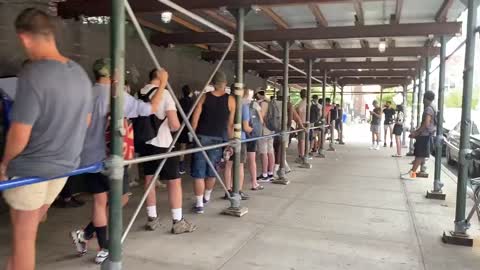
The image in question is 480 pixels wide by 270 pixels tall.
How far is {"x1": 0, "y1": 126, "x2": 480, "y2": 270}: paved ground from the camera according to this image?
12.3 ft

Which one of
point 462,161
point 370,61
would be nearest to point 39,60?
point 462,161

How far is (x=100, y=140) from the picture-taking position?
3.45 metres

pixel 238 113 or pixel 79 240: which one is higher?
pixel 238 113

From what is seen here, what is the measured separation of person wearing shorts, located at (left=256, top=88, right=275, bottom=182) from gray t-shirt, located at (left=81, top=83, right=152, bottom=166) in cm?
390

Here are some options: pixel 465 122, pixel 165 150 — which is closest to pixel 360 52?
pixel 465 122

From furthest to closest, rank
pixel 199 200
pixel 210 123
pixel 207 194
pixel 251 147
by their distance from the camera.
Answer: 1. pixel 251 147
2. pixel 207 194
3. pixel 199 200
4. pixel 210 123

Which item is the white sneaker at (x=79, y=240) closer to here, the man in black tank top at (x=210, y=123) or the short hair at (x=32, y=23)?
the man in black tank top at (x=210, y=123)

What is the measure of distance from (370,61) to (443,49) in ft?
17.2

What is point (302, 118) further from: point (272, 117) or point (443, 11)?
point (443, 11)

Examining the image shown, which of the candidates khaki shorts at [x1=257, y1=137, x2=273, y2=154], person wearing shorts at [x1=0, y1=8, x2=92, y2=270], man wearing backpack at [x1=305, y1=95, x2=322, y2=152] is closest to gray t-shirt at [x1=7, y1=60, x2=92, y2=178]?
person wearing shorts at [x1=0, y1=8, x2=92, y2=270]

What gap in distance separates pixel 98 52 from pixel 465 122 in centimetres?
518

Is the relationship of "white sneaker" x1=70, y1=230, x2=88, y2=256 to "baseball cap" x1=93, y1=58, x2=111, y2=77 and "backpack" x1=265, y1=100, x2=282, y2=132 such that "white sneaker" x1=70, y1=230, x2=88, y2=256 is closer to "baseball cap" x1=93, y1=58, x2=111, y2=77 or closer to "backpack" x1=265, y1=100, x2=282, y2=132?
"baseball cap" x1=93, y1=58, x2=111, y2=77

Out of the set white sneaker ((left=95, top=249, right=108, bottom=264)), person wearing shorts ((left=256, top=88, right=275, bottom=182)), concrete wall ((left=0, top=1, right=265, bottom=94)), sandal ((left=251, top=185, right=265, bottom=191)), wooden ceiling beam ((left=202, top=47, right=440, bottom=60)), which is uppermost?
wooden ceiling beam ((left=202, top=47, right=440, bottom=60))

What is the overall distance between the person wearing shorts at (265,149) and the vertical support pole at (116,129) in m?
4.46
